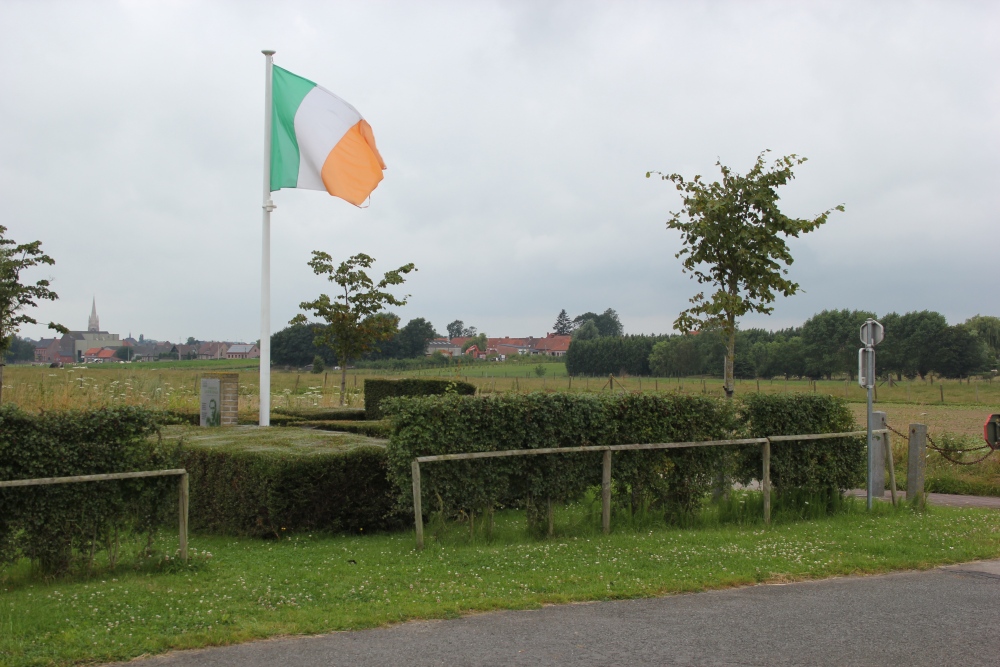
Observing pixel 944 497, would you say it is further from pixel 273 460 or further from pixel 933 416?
pixel 933 416

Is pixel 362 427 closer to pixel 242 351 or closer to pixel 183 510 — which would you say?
A: pixel 183 510

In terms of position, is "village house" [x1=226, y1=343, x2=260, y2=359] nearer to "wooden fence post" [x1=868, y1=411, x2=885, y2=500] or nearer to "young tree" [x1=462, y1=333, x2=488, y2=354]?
"young tree" [x1=462, y1=333, x2=488, y2=354]

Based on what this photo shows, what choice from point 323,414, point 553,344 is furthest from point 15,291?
point 553,344

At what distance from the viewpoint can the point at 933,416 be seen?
126ft

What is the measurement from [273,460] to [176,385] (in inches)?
807

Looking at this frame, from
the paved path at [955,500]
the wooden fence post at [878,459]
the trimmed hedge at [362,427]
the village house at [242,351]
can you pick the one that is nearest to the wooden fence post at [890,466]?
the wooden fence post at [878,459]

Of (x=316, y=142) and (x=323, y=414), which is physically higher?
(x=316, y=142)

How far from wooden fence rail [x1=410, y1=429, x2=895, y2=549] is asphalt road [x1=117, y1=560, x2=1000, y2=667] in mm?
2672

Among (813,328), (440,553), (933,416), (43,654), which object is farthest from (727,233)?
(813,328)

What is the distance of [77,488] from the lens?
7434 mm

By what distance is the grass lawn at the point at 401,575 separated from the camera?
19.3ft

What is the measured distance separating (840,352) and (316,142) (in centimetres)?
7796

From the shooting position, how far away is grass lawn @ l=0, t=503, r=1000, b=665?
5879 mm

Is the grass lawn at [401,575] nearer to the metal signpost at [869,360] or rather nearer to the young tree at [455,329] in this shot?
the metal signpost at [869,360]
